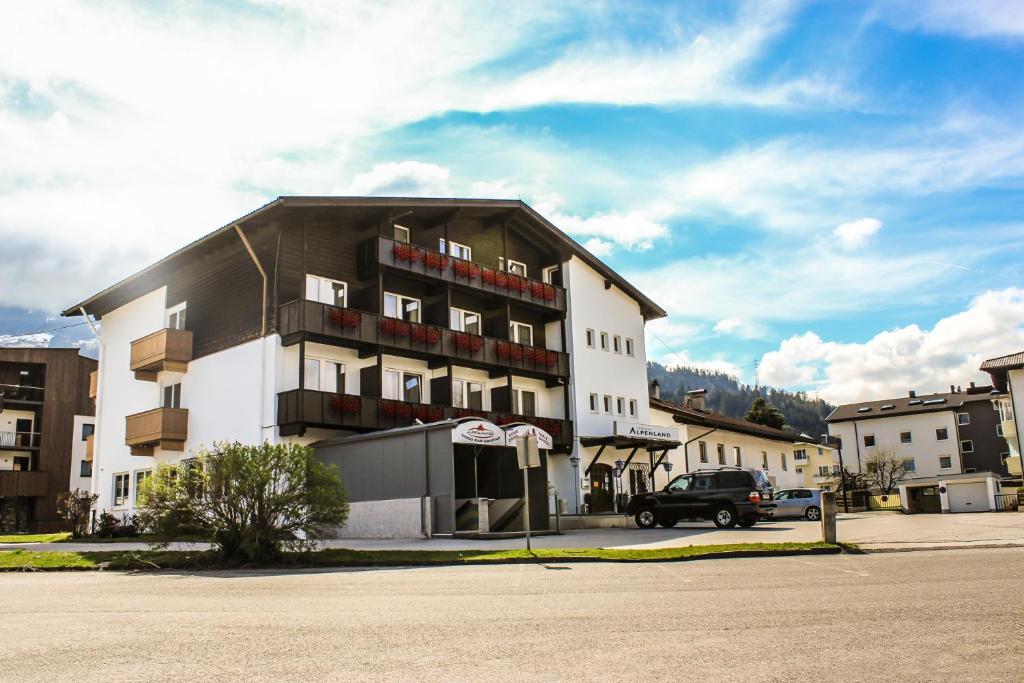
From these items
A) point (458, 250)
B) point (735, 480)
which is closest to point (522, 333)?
point (458, 250)

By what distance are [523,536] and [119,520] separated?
58.6ft

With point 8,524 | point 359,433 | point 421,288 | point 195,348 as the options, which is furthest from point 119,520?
point 8,524

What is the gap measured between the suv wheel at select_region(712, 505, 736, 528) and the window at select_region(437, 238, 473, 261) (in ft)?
50.3

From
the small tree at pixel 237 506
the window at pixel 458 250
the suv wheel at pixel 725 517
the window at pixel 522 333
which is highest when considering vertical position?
the window at pixel 458 250

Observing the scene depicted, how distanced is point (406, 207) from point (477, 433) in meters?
11.1

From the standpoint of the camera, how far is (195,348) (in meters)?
35.3

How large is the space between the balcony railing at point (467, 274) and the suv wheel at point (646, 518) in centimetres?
1212

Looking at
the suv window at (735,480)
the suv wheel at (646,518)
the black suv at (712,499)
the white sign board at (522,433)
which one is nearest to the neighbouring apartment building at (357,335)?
the white sign board at (522,433)

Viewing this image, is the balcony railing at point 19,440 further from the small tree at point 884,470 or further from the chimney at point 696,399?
the small tree at point 884,470

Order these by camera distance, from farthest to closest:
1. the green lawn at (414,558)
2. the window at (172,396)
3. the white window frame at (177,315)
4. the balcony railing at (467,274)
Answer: the white window frame at (177,315) → the window at (172,396) → the balcony railing at (467,274) → the green lawn at (414,558)

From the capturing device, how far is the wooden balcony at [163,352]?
34.6 m

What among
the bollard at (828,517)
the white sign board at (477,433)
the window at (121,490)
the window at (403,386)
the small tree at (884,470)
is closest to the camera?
the bollard at (828,517)

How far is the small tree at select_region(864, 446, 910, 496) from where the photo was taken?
64688mm

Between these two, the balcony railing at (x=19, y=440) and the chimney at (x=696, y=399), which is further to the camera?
the chimney at (x=696, y=399)
